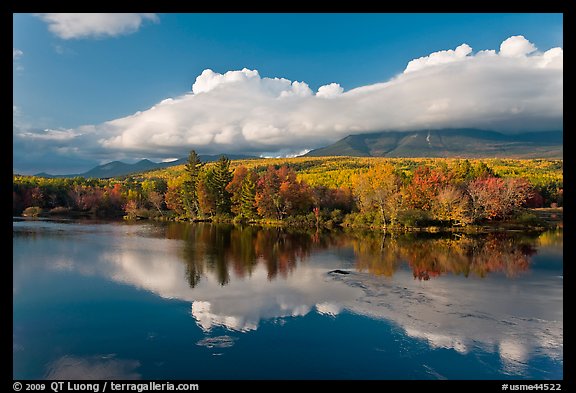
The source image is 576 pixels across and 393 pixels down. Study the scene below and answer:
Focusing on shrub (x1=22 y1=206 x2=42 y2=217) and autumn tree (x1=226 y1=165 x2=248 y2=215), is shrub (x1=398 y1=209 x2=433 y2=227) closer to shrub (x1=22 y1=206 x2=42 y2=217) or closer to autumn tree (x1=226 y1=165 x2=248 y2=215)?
autumn tree (x1=226 y1=165 x2=248 y2=215)

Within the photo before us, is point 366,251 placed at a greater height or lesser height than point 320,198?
lesser

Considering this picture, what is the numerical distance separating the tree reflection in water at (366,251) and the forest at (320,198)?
591cm

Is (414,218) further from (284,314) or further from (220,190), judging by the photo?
(284,314)

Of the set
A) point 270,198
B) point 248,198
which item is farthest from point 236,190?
point 270,198

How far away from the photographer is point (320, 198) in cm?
5853

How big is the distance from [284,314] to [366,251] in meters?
18.2

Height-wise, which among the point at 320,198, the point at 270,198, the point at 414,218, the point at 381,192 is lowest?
the point at 414,218

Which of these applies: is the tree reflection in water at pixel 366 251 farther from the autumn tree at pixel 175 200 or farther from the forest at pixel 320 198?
the autumn tree at pixel 175 200

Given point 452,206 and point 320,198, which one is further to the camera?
point 320,198

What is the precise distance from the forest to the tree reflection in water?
5.91m

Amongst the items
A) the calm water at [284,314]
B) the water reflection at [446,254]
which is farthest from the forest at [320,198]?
the calm water at [284,314]
